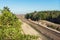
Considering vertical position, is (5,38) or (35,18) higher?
(5,38)

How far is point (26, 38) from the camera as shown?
1002 centimetres

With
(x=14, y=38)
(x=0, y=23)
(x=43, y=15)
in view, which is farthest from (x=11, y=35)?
(x=43, y=15)

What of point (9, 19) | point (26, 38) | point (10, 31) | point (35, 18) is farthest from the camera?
point (35, 18)

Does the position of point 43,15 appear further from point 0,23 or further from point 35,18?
point 0,23

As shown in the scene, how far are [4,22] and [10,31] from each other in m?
6.95

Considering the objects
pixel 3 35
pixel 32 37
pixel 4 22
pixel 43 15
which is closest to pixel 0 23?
pixel 4 22

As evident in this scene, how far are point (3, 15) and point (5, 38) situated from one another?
767cm

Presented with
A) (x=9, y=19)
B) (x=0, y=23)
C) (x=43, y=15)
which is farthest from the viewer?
(x=43, y=15)

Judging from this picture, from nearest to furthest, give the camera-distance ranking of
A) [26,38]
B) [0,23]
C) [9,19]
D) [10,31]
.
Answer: [26,38], [10,31], [0,23], [9,19]

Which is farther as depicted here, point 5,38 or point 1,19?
point 1,19

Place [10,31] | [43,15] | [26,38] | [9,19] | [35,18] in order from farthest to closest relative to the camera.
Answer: [35,18]
[43,15]
[9,19]
[10,31]
[26,38]

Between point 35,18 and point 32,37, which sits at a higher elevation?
point 32,37

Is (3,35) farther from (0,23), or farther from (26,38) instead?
(0,23)

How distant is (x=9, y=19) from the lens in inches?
755
